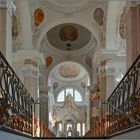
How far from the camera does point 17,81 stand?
303 inches

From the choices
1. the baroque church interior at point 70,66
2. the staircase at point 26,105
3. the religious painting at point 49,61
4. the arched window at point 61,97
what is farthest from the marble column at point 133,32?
the arched window at point 61,97

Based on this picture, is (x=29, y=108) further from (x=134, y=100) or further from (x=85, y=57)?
(x=85, y=57)

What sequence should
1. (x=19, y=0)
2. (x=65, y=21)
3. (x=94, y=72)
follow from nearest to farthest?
(x=19, y=0) < (x=65, y=21) < (x=94, y=72)

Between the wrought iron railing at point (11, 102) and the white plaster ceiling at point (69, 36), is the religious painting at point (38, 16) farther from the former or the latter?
the wrought iron railing at point (11, 102)

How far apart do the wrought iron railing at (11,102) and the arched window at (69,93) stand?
87.7 ft

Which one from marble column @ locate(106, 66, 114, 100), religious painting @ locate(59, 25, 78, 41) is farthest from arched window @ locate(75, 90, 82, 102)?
marble column @ locate(106, 66, 114, 100)

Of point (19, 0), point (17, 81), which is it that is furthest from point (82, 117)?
point (17, 81)

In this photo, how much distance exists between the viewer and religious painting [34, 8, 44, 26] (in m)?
17.3

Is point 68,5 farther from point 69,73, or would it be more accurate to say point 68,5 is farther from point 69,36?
point 69,73

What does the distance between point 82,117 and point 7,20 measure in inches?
1039

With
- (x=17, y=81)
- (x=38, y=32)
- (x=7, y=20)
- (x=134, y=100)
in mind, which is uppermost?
(x=38, y=32)

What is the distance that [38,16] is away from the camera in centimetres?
1758

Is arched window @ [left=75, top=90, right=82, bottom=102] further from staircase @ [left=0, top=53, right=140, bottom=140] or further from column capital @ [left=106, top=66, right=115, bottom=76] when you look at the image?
staircase @ [left=0, top=53, right=140, bottom=140]

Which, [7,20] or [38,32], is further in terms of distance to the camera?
[38,32]
